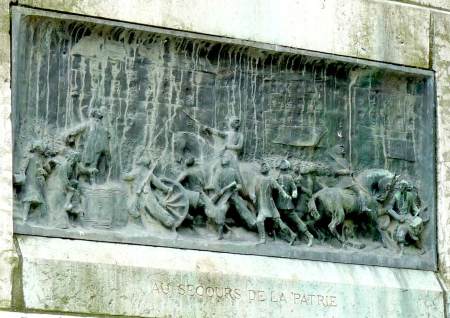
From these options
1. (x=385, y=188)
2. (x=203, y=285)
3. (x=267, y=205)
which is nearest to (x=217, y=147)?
(x=267, y=205)

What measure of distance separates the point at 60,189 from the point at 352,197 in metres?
2.27

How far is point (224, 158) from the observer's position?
12.6 metres

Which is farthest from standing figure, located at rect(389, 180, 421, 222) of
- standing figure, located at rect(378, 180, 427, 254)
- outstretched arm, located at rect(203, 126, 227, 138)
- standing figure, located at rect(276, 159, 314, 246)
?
outstretched arm, located at rect(203, 126, 227, 138)

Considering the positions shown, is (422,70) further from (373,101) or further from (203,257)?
(203,257)

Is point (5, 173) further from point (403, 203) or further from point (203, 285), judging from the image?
point (403, 203)

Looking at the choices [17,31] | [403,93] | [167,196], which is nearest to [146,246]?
[167,196]

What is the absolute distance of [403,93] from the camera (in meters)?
13.6

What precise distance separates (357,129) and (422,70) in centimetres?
70

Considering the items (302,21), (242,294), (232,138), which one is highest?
(302,21)

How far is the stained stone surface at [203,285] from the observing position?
462 inches

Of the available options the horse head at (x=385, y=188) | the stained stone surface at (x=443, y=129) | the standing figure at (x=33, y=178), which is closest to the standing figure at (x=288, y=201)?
the horse head at (x=385, y=188)

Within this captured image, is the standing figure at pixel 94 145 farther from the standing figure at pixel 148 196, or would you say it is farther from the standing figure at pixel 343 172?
the standing figure at pixel 343 172

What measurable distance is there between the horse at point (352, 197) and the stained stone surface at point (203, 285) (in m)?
0.36

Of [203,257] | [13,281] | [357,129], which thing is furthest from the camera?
[357,129]
